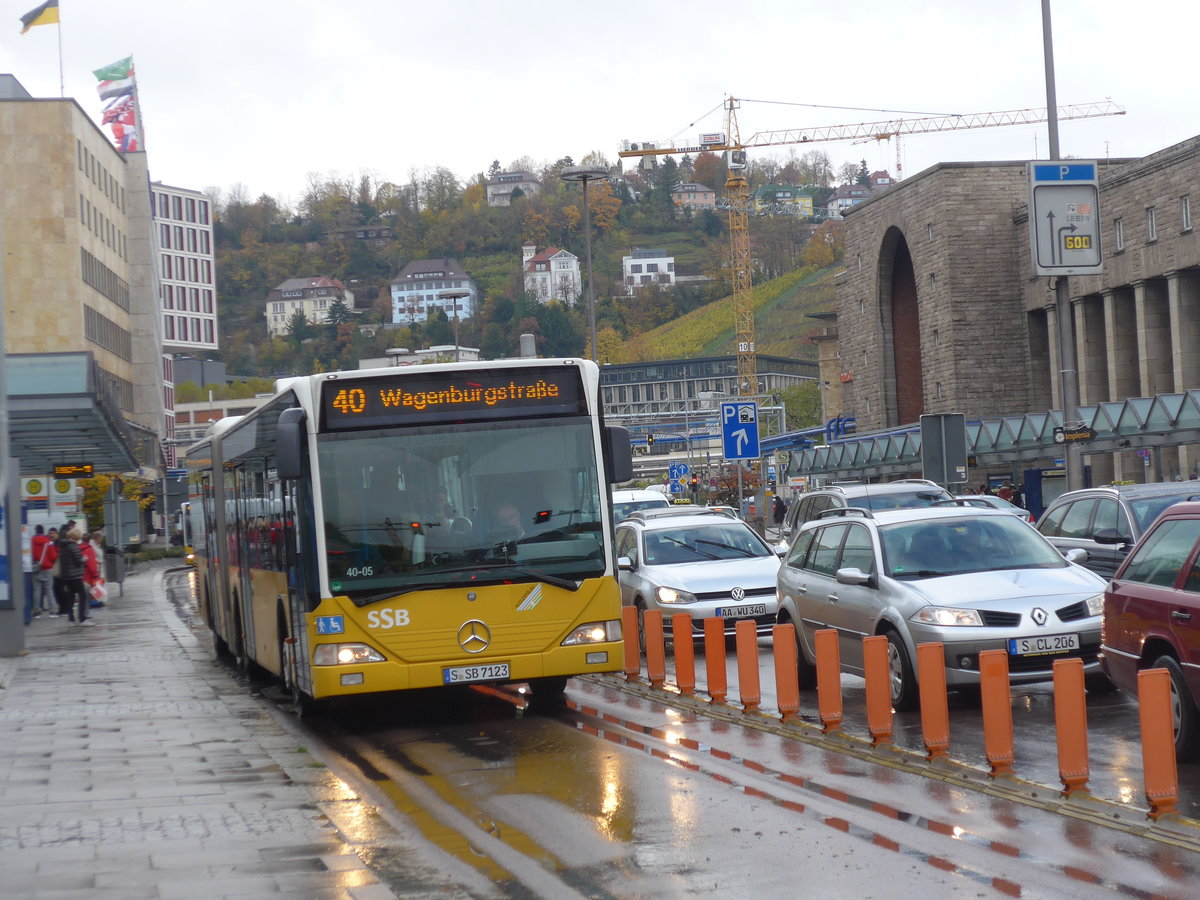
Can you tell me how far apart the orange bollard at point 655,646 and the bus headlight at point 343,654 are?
3.91 metres

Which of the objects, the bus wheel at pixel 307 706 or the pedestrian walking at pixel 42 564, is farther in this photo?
the pedestrian walking at pixel 42 564

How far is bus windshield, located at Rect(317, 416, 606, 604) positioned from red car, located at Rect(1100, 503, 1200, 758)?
425 cm

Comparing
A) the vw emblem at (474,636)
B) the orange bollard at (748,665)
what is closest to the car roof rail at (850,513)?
the orange bollard at (748,665)

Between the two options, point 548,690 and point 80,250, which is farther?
point 80,250

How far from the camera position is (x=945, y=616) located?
41.3ft

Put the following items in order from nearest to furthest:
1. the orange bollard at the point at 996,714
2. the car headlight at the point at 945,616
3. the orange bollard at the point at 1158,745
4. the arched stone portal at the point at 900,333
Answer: the orange bollard at the point at 1158,745 < the orange bollard at the point at 996,714 < the car headlight at the point at 945,616 < the arched stone portal at the point at 900,333

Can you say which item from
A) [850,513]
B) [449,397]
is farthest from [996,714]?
[850,513]

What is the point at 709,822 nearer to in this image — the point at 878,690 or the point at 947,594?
the point at 878,690

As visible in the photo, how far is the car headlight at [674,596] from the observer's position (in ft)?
63.5

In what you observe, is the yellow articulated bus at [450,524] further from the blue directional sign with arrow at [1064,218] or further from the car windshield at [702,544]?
the blue directional sign with arrow at [1064,218]

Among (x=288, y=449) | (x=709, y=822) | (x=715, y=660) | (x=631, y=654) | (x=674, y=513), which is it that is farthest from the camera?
(x=674, y=513)

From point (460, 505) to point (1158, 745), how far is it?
20.2ft

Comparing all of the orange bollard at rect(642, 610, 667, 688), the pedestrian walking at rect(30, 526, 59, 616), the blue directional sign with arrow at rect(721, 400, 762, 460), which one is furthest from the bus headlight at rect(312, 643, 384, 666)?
the pedestrian walking at rect(30, 526, 59, 616)

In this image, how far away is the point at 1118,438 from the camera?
47469mm
